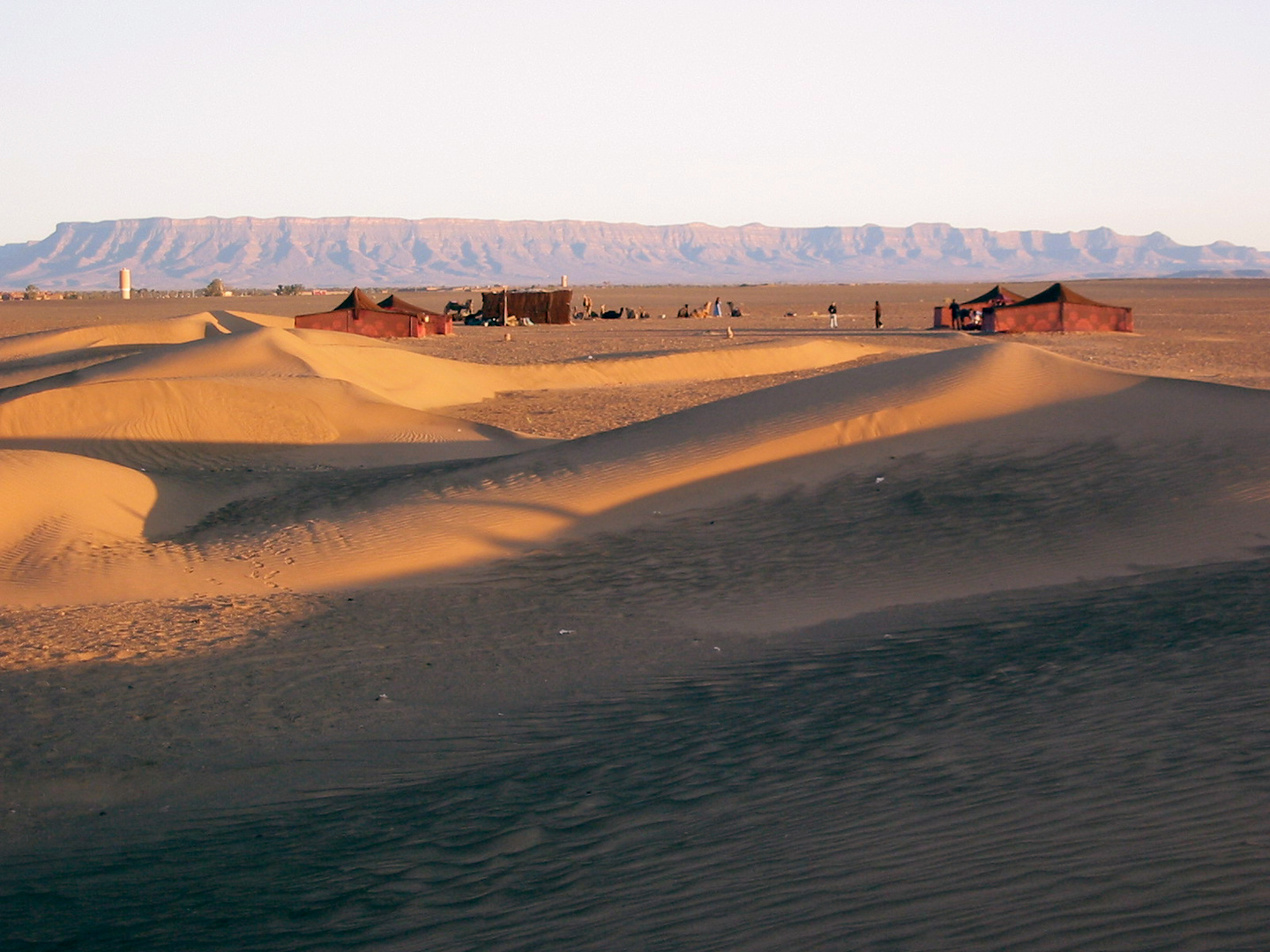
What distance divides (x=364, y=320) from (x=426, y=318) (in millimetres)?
2734

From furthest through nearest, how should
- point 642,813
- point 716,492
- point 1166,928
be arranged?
1. point 716,492
2. point 642,813
3. point 1166,928

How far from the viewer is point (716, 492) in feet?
41.0

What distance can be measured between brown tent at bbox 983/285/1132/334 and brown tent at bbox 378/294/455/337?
18891 millimetres

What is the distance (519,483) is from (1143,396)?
689cm

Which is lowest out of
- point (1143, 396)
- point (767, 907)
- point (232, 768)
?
point (232, 768)

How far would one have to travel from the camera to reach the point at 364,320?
41969mm

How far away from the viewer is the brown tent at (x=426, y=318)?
43625 mm

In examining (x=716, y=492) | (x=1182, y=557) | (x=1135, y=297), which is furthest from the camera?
(x=1135, y=297)

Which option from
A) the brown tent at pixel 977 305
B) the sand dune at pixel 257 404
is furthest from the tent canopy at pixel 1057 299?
the sand dune at pixel 257 404

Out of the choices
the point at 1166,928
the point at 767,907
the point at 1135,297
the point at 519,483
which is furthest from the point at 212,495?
the point at 1135,297

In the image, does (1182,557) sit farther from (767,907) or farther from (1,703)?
(1,703)

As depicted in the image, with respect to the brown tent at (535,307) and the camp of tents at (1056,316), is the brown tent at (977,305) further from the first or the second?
the brown tent at (535,307)

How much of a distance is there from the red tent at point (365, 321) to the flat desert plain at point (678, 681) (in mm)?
24182

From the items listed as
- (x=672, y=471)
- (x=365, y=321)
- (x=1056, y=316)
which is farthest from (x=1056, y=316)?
(x=672, y=471)
